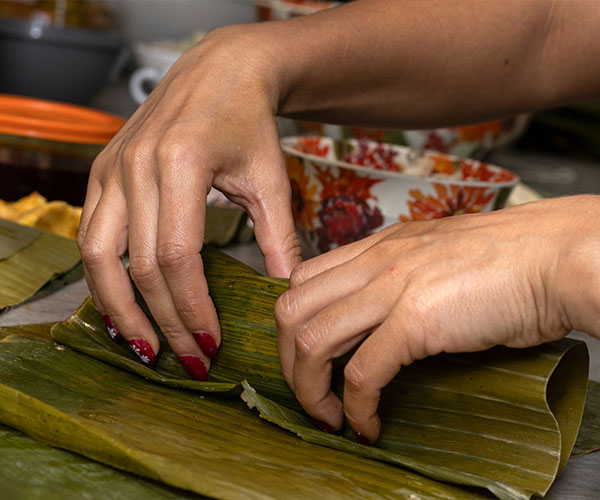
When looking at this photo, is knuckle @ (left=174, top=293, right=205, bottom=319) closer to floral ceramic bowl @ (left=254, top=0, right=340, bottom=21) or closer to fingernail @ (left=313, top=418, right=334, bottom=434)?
fingernail @ (left=313, top=418, right=334, bottom=434)

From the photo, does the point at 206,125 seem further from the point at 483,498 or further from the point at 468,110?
the point at 468,110

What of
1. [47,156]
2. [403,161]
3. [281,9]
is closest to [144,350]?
[47,156]

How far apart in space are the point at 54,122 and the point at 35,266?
0.97 feet

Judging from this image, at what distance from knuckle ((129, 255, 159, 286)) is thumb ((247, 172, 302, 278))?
107mm

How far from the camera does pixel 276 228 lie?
2.39ft

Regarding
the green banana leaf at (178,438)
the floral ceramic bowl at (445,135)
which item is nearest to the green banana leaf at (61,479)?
the green banana leaf at (178,438)

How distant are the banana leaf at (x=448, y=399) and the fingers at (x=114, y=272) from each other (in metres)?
0.02

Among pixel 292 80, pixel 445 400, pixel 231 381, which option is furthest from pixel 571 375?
pixel 292 80

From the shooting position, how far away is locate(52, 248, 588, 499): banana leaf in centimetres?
59

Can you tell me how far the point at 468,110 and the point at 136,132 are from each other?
1.82 feet

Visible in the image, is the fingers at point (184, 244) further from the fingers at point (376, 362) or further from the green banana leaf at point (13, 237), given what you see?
the green banana leaf at point (13, 237)

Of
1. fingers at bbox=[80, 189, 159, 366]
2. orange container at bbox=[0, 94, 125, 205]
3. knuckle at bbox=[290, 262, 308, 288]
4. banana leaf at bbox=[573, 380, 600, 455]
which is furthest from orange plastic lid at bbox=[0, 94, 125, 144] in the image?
banana leaf at bbox=[573, 380, 600, 455]

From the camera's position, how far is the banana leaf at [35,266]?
2.89ft

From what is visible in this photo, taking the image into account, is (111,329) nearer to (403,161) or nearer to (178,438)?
(178,438)
